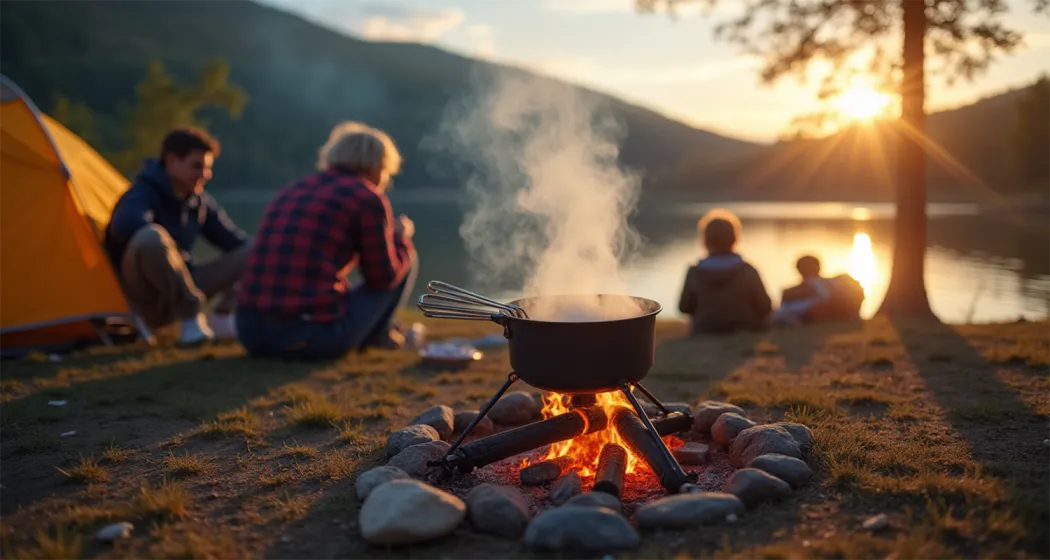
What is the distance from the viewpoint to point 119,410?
14.3ft

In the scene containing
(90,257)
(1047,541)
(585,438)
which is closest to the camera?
(1047,541)

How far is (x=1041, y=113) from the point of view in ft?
125

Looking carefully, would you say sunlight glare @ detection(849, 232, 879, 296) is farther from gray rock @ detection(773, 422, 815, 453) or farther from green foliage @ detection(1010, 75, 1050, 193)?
green foliage @ detection(1010, 75, 1050, 193)

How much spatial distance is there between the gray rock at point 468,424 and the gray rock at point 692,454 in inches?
42.7

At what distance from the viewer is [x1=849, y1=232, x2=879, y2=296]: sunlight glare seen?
19.9 metres

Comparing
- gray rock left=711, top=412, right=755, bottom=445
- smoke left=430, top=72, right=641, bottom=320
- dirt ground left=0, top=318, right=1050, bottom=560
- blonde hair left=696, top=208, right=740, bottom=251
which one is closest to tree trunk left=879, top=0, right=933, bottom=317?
dirt ground left=0, top=318, right=1050, bottom=560

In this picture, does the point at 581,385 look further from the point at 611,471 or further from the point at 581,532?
the point at 581,532

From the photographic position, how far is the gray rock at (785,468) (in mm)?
2961

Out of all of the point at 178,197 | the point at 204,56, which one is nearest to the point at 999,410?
the point at 178,197

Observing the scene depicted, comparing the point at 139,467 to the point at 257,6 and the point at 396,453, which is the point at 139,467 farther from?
the point at 257,6

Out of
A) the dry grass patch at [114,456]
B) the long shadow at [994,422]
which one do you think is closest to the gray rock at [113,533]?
the dry grass patch at [114,456]

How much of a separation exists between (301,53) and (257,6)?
34.5 meters

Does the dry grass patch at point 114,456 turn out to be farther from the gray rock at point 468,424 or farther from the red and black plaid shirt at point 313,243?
the red and black plaid shirt at point 313,243

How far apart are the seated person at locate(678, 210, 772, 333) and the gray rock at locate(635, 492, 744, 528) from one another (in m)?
Result: 4.28
